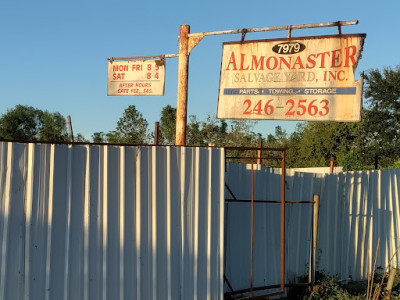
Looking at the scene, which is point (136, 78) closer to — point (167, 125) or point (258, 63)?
point (258, 63)

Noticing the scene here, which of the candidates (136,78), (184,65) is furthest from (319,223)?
(136,78)

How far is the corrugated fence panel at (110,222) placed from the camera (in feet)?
19.6

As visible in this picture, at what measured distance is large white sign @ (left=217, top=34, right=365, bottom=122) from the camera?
28.4 feet

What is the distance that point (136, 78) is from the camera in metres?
10.7

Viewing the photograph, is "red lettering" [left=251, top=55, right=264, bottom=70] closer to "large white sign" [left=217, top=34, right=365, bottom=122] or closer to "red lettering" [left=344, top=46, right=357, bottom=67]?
"large white sign" [left=217, top=34, right=365, bottom=122]

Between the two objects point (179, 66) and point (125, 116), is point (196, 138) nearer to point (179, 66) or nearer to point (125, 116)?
point (125, 116)

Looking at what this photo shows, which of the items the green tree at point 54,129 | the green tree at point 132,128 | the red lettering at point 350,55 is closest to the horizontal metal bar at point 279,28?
the red lettering at point 350,55

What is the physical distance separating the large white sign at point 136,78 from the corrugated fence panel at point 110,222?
12.5ft

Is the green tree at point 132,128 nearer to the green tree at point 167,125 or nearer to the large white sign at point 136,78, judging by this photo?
the green tree at point 167,125

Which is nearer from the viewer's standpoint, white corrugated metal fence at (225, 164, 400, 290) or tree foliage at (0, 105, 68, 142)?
white corrugated metal fence at (225, 164, 400, 290)

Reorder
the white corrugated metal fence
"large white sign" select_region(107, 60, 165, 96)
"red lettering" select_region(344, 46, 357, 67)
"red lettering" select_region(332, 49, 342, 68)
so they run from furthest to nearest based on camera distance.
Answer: "large white sign" select_region(107, 60, 165, 96) → "red lettering" select_region(332, 49, 342, 68) → "red lettering" select_region(344, 46, 357, 67) → the white corrugated metal fence

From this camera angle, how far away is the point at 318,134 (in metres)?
38.9

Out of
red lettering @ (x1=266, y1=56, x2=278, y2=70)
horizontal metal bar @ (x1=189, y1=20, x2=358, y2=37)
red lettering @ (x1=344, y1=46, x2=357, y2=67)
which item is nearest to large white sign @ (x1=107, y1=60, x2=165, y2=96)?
horizontal metal bar @ (x1=189, y1=20, x2=358, y2=37)

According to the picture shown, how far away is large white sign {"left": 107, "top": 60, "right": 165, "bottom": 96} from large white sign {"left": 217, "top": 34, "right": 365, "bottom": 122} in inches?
62.3
